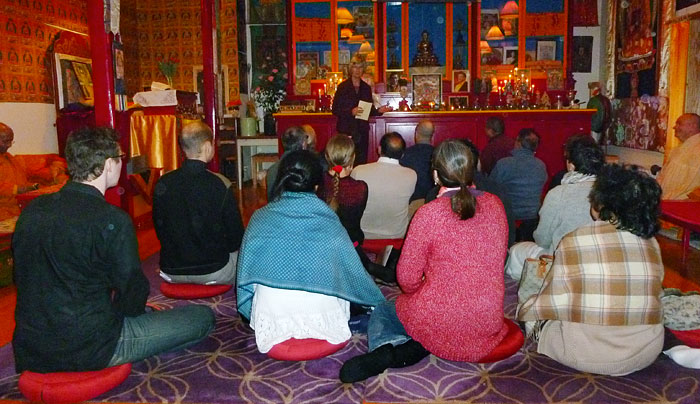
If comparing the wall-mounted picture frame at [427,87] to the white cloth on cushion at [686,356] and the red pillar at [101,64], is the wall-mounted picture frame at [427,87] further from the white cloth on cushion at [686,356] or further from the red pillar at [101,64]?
the white cloth on cushion at [686,356]

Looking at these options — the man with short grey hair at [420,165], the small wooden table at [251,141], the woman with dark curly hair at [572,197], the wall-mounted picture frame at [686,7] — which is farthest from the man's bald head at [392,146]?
the small wooden table at [251,141]

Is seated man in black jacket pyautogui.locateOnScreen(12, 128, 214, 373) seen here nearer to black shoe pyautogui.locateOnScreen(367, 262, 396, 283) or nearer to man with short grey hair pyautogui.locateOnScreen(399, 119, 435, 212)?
black shoe pyautogui.locateOnScreen(367, 262, 396, 283)

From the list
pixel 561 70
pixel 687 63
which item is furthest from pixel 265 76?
pixel 687 63

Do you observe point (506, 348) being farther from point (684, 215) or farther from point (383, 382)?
point (684, 215)

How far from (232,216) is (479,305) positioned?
69.2 inches

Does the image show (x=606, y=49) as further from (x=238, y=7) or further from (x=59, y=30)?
(x=59, y=30)

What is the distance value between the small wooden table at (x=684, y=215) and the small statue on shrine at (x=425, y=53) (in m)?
6.26

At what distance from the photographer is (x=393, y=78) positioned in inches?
412

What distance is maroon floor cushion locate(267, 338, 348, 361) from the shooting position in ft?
9.04

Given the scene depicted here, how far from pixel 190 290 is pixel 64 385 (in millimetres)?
1367

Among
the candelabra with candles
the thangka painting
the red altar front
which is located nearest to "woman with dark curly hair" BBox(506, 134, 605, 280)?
the thangka painting

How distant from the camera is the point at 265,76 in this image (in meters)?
10.6

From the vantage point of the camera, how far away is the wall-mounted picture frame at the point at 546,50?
10152mm

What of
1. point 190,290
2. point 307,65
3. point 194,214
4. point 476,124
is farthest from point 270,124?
point 194,214
